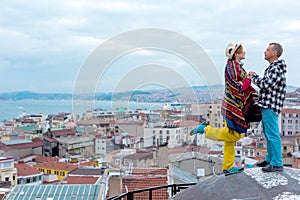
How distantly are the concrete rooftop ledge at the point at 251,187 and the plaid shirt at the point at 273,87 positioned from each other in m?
0.76

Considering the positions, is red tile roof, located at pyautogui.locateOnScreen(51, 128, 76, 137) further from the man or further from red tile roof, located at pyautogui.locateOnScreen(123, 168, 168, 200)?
the man

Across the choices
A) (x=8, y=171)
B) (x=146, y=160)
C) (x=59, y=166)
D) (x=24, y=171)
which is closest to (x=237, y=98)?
(x=146, y=160)

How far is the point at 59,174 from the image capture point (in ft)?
134

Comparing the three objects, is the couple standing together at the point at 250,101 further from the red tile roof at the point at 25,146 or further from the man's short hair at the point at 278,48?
the red tile roof at the point at 25,146

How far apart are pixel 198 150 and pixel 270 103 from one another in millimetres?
14852

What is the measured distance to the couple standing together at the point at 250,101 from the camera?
4785 millimetres

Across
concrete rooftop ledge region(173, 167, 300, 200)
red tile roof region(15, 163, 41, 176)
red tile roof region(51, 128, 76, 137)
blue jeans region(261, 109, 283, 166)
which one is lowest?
red tile roof region(15, 163, 41, 176)

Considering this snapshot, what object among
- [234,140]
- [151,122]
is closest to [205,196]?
[234,140]

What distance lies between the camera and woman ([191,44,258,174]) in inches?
198

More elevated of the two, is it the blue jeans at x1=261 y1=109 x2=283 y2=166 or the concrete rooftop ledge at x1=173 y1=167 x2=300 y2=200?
the blue jeans at x1=261 y1=109 x2=283 y2=166

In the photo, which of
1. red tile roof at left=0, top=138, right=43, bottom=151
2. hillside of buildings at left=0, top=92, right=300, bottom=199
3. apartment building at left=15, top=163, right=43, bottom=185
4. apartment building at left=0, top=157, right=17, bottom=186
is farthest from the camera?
red tile roof at left=0, top=138, right=43, bottom=151

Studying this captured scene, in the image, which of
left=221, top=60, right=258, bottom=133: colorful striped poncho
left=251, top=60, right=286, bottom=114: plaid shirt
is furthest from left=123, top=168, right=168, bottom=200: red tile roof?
left=251, top=60, right=286, bottom=114: plaid shirt

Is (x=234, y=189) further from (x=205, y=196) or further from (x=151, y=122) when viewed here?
(x=151, y=122)

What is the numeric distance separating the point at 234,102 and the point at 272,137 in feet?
2.01
